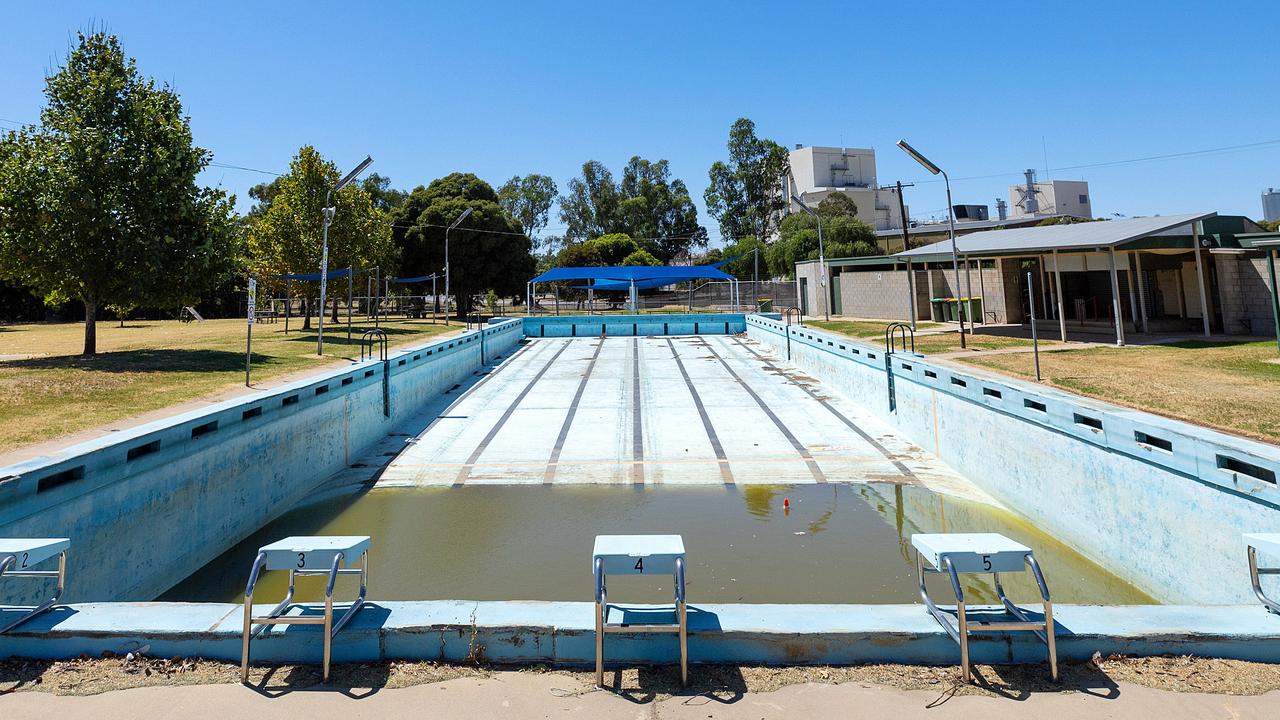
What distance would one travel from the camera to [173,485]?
21.4 ft

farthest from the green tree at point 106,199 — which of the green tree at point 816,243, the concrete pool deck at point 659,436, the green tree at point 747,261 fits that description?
the green tree at point 747,261

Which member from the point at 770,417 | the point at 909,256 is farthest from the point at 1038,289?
the point at 770,417

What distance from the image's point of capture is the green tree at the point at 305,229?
84.5 ft

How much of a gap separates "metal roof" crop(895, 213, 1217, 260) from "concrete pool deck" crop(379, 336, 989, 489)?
6.66 meters

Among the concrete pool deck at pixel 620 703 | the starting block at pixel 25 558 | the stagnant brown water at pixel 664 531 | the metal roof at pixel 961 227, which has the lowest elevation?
the stagnant brown water at pixel 664 531

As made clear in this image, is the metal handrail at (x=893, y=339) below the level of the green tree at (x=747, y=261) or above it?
below

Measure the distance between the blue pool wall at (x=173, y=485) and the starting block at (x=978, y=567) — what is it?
6.38 meters

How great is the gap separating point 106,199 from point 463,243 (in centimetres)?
2830

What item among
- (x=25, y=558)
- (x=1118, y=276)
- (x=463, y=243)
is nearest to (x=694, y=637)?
(x=25, y=558)

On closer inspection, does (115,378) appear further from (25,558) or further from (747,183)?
(747,183)

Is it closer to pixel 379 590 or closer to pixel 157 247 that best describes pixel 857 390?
pixel 379 590

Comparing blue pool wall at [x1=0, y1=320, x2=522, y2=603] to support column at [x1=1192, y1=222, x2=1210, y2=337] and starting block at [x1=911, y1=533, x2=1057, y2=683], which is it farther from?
support column at [x1=1192, y1=222, x2=1210, y2=337]

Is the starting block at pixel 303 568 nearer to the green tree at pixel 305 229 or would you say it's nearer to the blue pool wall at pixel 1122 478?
the blue pool wall at pixel 1122 478

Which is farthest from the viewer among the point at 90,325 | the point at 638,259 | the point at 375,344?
the point at 638,259
